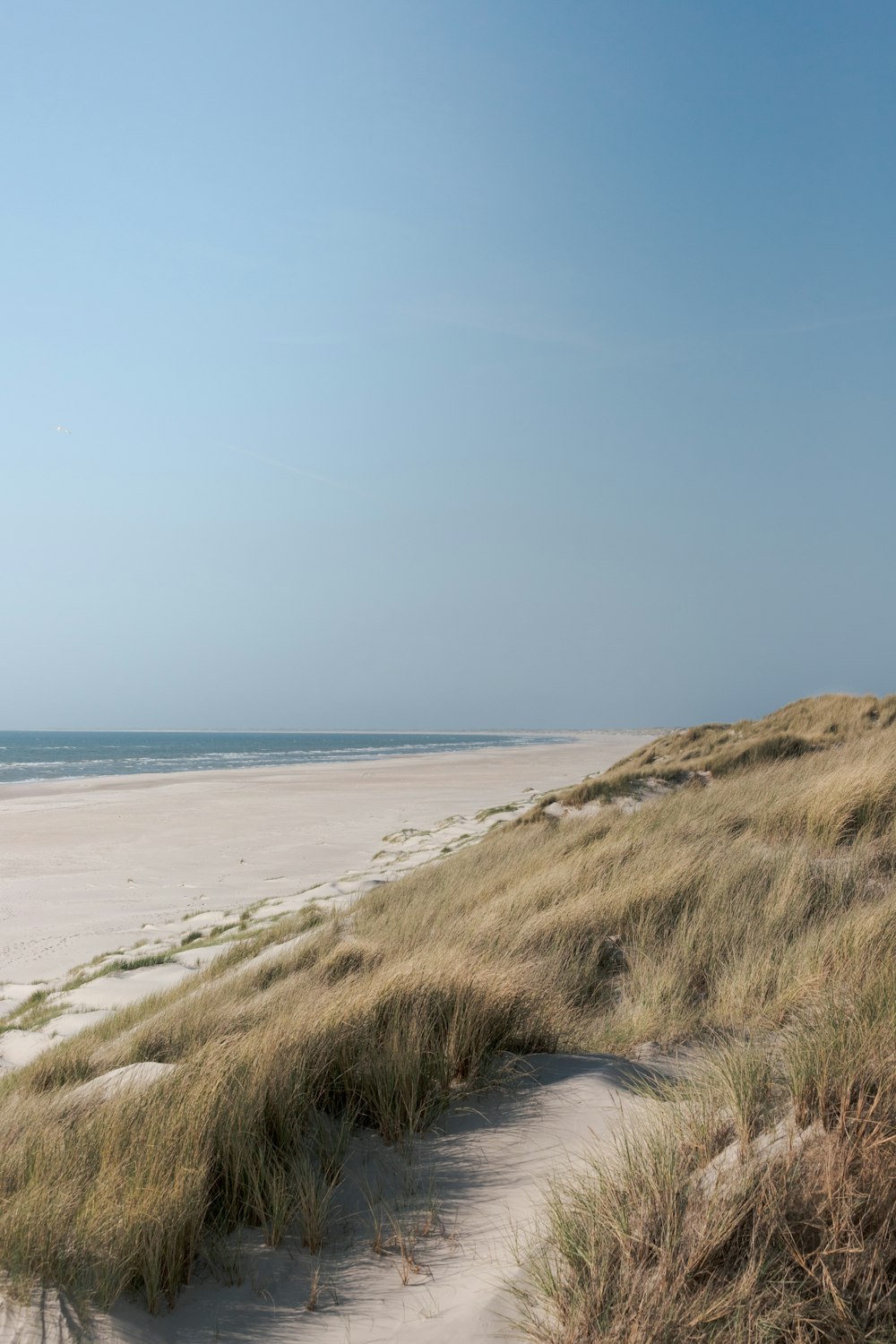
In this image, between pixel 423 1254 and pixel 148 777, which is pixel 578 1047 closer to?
pixel 423 1254

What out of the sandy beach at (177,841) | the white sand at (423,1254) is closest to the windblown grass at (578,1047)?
the white sand at (423,1254)

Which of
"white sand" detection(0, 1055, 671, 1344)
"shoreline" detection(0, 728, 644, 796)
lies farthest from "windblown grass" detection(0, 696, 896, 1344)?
"shoreline" detection(0, 728, 644, 796)

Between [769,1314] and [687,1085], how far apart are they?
37.1 inches

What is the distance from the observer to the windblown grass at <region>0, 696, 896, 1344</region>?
1854 millimetres

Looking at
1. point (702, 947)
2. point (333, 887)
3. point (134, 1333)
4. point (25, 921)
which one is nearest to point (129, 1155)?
point (134, 1333)

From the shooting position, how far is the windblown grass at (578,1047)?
1.85 meters

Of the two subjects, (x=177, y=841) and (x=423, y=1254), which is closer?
(x=423, y=1254)

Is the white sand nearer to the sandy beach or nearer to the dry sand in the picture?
the dry sand

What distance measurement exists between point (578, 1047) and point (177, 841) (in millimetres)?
18009

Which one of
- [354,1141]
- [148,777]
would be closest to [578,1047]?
[354,1141]

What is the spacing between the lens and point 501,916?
577 centimetres

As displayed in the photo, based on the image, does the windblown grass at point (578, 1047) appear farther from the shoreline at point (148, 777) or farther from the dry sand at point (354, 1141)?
the shoreline at point (148, 777)

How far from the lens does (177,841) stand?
19969mm

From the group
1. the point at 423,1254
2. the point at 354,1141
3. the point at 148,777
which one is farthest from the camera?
the point at 148,777
